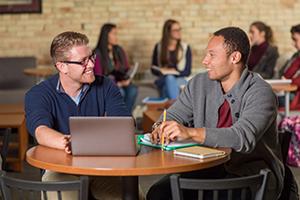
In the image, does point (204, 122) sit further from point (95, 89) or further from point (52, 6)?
point (52, 6)

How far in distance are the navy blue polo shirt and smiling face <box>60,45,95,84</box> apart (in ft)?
0.30

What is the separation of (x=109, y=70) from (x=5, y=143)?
5226 mm

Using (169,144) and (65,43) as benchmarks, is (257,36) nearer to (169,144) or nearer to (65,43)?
(65,43)

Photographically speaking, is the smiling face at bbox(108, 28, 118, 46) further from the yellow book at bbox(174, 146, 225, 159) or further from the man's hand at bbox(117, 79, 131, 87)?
the yellow book at bbox(174, 146, 225, 159)

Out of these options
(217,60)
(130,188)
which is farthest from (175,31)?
(130,188)

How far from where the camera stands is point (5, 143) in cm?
371

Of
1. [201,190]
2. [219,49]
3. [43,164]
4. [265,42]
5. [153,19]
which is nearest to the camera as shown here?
[201,190]

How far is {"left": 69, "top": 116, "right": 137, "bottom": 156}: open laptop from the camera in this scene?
10.0ft

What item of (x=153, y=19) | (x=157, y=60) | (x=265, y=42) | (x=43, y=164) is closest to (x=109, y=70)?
(x=157, y=60)

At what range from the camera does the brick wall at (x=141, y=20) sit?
9.73 meters

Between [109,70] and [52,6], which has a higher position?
[52,6]

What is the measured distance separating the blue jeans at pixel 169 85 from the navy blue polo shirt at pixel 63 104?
5028 mm

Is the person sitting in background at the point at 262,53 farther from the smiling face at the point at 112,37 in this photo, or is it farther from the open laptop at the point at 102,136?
the open laptop at the point at 102,136

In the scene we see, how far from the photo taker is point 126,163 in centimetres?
303
